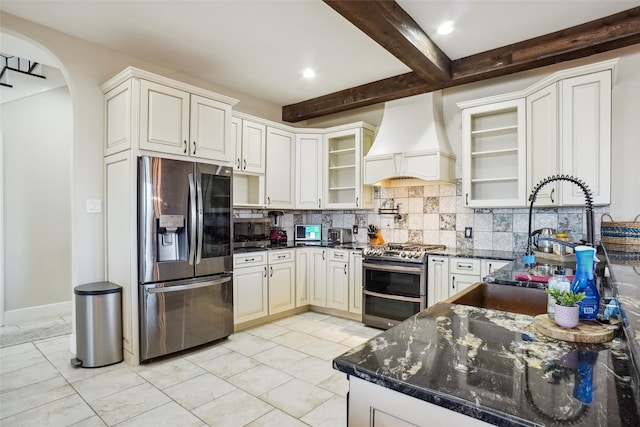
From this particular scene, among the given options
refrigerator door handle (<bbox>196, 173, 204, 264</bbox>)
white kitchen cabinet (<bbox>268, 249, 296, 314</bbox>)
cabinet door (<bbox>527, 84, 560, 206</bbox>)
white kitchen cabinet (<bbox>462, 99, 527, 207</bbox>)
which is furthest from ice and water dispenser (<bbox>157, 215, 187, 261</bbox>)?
cabinet door (<bbox>527, 84, 560, 206</bbox>)

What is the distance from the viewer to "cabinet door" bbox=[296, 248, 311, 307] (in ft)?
14.5

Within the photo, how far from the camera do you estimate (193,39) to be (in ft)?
10.3

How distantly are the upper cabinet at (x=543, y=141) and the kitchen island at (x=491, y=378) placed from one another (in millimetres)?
2326

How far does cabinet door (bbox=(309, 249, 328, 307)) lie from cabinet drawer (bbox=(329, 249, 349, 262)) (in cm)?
Result: 9

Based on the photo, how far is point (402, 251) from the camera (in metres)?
3.69

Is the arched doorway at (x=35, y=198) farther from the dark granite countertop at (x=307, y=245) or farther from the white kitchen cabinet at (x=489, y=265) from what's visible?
the white kitchen cabinet at (x=489, y=265)

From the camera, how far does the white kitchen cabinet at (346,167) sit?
4.43 meters

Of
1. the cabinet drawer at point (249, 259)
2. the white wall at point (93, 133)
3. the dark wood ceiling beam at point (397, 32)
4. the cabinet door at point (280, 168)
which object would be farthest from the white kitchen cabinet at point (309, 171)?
the white wall at point (93, 133)

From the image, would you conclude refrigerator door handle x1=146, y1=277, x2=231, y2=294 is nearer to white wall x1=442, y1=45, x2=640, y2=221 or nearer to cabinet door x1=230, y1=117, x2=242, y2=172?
cabinet door x1=230, y1=117, x2=242, y2=172

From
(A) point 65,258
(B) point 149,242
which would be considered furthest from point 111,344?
(A) point 65,258

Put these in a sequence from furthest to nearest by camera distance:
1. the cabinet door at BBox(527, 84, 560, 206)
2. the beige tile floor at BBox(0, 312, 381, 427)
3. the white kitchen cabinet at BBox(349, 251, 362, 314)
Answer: the white kitchen cabinet at BBox(349, 251, 362, 314), the cabinet door at BBox(527, 84, 560, 206), the beige tile floor at BBox(0, 312, 381, 427)

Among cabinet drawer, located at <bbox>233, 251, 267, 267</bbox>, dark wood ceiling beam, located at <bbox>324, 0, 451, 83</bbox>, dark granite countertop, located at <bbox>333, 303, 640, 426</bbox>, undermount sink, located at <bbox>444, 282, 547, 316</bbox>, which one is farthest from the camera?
cabinet drawer, located at <bbox>233, 251, 267, 267</bbox>

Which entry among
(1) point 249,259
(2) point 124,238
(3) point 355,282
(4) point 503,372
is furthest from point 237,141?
(4) point 503,372

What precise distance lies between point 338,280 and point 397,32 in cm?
277
